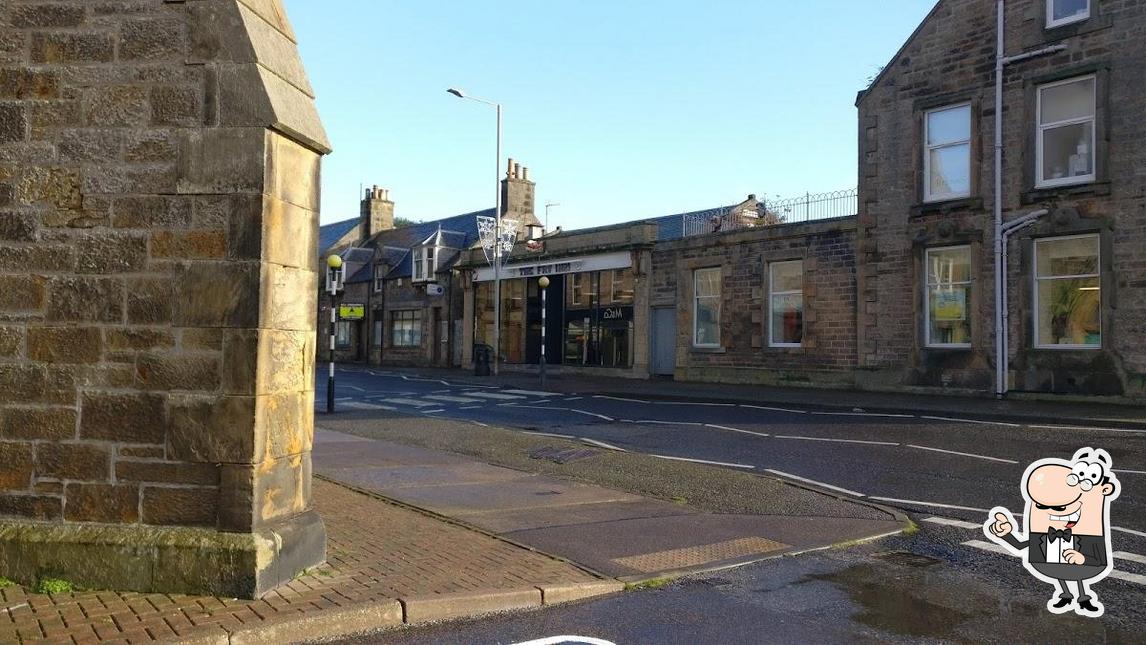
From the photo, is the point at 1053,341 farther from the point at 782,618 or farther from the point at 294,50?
the point at 294,50

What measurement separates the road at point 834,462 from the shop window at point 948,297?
5183 mm

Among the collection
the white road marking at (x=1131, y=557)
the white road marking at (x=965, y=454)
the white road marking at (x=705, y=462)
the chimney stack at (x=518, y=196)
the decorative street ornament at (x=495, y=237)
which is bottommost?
the white road marking at (x=705, y=462)

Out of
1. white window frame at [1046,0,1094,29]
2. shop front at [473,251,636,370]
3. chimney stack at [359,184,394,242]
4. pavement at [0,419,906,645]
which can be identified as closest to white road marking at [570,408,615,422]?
pavement at [0,419,906,645]

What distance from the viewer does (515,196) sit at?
135ft

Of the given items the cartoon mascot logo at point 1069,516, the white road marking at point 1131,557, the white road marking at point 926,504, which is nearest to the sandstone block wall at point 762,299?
the white road marking at point 926,504

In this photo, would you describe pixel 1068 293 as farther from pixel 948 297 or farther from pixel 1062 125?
pixel 1062 125

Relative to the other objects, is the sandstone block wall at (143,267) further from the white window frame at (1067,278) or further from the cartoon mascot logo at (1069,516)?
Answer: the white window frame at (1067,278)

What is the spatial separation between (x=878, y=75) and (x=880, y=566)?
18.8 metres

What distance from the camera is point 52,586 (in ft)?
17.4

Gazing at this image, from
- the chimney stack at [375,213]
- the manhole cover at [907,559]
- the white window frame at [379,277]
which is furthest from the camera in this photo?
the chimney stack at [375,213]

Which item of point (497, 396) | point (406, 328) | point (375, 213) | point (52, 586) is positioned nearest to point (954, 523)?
point (52, 586)

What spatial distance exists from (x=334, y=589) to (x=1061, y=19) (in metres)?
20.1

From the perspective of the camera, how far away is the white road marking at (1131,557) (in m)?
6.30

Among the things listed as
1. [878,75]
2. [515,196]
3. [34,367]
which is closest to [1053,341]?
[878,75]
